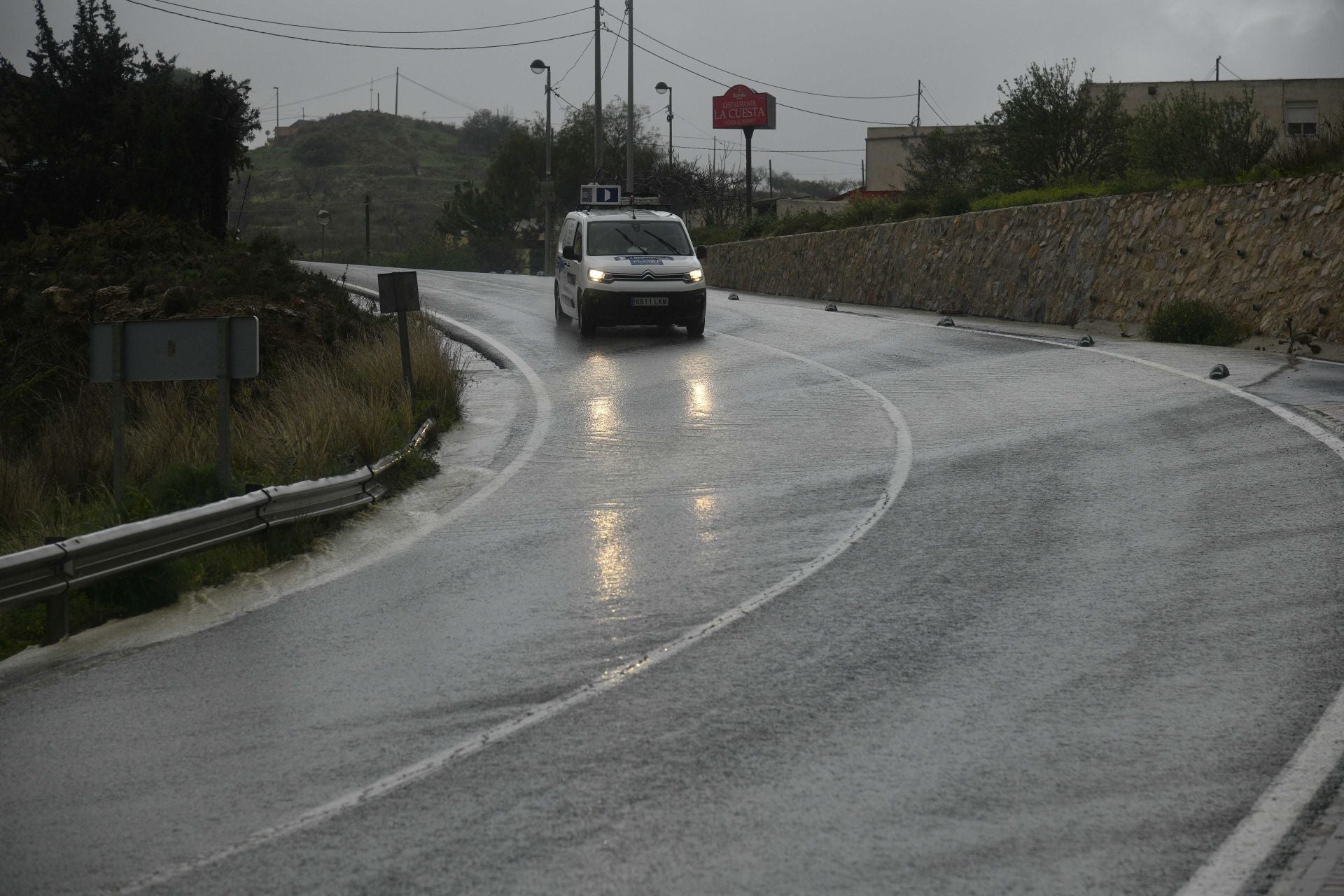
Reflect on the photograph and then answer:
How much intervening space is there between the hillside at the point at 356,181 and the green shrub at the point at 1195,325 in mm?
68810

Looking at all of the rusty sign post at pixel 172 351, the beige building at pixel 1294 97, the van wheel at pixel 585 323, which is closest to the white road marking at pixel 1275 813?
the rusty sign post at pixel 172 351

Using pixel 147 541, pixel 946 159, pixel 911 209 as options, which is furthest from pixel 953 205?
pixel 147 541

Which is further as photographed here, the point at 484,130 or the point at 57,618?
the point at 484,130

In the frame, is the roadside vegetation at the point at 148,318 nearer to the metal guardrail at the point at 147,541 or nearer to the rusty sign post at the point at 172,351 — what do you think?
the metal guardrail at the point at 147,541

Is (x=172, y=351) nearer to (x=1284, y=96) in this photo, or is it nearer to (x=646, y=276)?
(x=646, y=276)

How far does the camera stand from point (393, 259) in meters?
80.1

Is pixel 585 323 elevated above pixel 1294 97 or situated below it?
below

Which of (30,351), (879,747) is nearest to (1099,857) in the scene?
(879,747)

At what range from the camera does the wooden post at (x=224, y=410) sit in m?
8.99

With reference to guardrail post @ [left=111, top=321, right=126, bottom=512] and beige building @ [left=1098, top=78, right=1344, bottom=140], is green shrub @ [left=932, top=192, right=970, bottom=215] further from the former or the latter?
beige building @ [left=1098, top=78, right=1344, bottom=140]

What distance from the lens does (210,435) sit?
492 inches

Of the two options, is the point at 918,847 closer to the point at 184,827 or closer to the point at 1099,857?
the point at 1099,857

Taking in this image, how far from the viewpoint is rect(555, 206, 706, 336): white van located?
69.5 ft

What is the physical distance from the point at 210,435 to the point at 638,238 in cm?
1091
